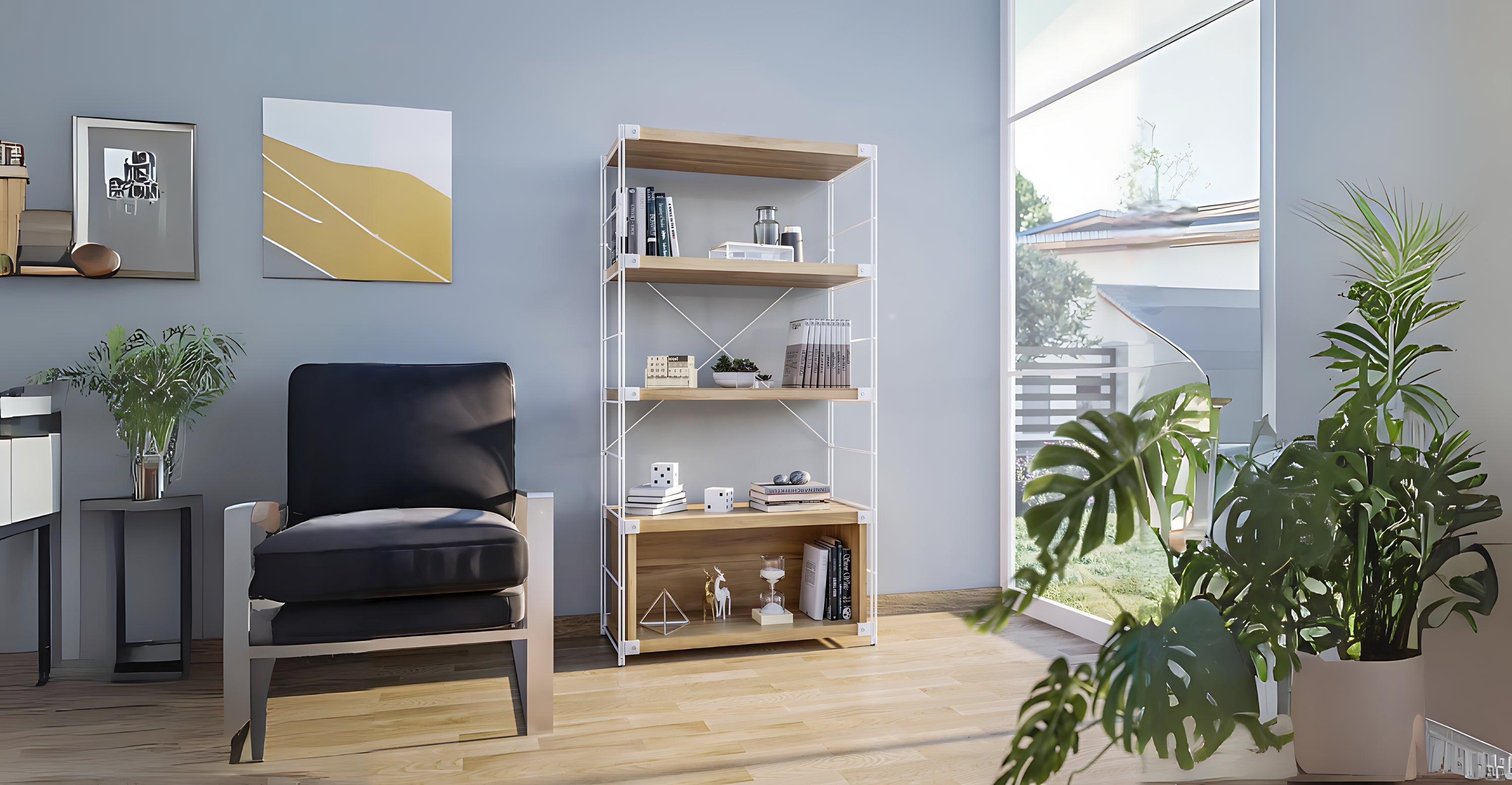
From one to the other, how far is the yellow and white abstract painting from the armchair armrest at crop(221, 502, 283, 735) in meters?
1.12

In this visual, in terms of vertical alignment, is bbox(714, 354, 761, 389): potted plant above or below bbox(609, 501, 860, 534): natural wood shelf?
above

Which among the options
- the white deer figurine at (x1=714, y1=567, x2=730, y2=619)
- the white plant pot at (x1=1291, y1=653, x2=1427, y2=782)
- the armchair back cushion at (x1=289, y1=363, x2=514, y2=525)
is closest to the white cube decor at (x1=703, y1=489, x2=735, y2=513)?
the white deer figurine at (x1=714, y1=567, x2=730, y2=619)

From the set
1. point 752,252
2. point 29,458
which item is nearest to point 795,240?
point 752,252

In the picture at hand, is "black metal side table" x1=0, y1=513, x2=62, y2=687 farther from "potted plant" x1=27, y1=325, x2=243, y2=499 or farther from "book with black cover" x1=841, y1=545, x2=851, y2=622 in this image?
"book with black cover" x1=841, y1=545, x2=851, y2=622

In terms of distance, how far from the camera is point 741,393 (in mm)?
2982

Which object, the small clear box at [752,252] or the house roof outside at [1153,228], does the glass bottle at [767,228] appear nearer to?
the small clear box at [752,252]

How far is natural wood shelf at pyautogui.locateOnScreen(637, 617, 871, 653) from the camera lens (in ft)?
9.46

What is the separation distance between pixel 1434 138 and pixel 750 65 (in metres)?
2.17

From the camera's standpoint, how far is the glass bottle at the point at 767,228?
3.16 meters

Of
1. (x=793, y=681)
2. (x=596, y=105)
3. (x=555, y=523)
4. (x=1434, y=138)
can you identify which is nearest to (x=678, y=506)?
(x=555, y=523)

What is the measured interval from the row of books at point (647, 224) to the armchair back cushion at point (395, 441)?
65 centimetres

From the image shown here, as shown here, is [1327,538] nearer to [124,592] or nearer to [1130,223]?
[1130,223]

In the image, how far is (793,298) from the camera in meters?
3.43

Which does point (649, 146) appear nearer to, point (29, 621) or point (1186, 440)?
point (1186, 440)
